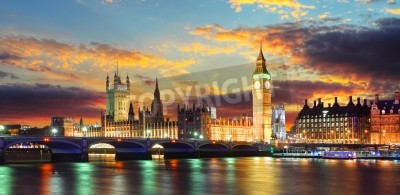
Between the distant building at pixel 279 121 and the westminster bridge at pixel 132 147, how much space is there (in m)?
52.9

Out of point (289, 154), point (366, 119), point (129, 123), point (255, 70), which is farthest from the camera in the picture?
point (129, 123)

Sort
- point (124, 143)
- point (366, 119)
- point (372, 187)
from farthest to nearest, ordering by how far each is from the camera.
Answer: point (366, 119), point (124, 143), point (372, 187)

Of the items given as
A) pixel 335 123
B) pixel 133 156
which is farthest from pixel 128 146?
pixel 335 123

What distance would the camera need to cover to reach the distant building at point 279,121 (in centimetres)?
18170

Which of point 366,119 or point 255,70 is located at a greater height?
point 255,70

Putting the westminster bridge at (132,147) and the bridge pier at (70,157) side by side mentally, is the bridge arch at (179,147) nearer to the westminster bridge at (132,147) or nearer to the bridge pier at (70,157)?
the westminster bridge at (132,147)

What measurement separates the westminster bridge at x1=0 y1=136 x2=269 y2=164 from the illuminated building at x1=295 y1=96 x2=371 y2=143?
30927 mm

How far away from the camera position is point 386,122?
13600cm

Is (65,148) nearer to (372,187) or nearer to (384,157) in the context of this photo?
(384,157)

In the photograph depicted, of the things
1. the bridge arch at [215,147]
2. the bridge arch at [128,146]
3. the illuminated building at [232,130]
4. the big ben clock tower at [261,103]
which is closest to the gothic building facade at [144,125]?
the illuminated building at [232,130]

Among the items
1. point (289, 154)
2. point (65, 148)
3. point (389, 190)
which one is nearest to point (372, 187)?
point (389, 190)

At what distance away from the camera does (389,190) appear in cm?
3978

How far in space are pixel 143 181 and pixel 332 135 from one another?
113905mm

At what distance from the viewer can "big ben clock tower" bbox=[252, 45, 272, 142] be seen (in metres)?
155
